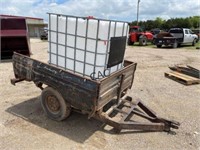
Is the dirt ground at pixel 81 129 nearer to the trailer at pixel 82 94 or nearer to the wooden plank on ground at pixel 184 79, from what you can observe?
the trailer at pixel 82 94

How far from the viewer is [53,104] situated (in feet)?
14.1

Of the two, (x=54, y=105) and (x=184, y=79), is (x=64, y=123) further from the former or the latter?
(x=184, y=79)

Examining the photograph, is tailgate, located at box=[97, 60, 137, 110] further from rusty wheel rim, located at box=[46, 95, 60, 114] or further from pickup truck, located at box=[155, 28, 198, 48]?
pickup truck, located at box=[155, 28, 198, 48]

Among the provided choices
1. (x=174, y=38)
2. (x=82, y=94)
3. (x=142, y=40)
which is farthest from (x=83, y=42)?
(x=142, y=40)

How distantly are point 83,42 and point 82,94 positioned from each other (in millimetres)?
925

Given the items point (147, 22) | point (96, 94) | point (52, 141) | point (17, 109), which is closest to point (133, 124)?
point (96, 94)

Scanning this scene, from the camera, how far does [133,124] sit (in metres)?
3.84

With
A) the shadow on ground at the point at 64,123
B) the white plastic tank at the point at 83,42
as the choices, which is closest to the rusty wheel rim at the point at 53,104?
the shadow on ground at the point at 64,123

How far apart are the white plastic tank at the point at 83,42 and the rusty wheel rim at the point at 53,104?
668 millimetres

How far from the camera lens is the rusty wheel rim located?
4.23 m

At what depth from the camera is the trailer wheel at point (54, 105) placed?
13.3 ft

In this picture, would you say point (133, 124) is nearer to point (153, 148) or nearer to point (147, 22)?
point (153, 148)

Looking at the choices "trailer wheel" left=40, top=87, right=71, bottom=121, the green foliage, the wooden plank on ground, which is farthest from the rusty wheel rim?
the green foliage

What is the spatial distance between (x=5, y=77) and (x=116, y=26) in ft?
17.2
